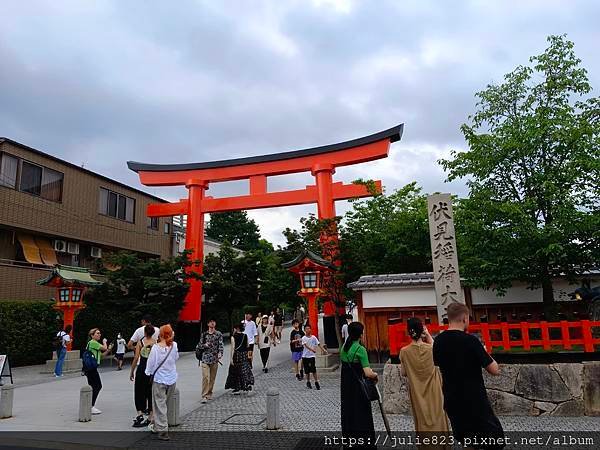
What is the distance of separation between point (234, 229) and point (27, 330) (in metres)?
35.7

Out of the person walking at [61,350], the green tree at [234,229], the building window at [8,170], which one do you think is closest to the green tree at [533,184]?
the person walking at [61,350]

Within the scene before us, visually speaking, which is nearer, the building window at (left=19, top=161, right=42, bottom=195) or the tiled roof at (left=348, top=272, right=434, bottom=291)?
the tiled roof at (left=348, top=272, right=434, bottom=291)

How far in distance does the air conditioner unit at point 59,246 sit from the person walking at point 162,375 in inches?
623

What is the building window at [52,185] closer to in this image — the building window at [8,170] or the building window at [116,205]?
the building window at [8,170]

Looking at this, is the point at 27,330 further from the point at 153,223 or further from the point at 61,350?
the point at 153,223

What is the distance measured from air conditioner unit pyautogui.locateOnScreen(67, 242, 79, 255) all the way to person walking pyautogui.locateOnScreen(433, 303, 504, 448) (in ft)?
68.2

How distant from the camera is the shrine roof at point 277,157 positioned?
17.8 meters

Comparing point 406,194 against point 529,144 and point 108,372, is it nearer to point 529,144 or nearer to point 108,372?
point 529,144

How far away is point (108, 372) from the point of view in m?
14.6

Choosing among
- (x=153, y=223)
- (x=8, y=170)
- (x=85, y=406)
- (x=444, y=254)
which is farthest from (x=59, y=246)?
Answer: (x=444, y=254)

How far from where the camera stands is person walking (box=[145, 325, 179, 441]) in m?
6.66

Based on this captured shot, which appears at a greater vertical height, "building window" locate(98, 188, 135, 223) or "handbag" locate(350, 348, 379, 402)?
"building window" locate(98, 188, 135, 223)

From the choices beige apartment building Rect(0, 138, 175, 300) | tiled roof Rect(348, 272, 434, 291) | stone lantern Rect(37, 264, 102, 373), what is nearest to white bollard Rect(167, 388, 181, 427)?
tiled roof Rect(348, 272, 434, 291)

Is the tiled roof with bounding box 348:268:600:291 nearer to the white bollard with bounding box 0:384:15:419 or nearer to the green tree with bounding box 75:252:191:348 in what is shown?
the green tree with bounding box 75:252:191:348
